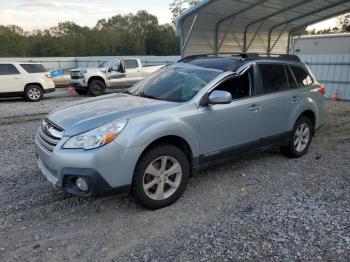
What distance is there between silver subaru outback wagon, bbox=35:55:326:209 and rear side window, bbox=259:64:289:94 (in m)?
0.02

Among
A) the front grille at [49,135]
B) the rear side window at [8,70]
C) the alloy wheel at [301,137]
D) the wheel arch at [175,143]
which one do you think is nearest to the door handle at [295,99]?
the alloy wheel at [301,137]

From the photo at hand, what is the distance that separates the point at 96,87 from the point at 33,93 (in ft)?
9.65

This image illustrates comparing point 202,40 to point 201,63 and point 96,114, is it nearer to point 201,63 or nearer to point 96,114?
point 201,63

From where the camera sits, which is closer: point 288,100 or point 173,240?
point 173,240

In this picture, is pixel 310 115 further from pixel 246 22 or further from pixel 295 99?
pixel 246 22

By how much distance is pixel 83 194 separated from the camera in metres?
3.32

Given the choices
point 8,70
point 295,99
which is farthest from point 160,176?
point 8,70

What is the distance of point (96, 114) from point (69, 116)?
343 millimetres

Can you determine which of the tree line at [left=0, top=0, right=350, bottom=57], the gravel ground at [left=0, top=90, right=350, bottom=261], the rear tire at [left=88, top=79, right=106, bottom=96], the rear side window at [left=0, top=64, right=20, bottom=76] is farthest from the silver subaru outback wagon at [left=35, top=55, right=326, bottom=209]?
the tree line at [left=0, top=0, right=350, bottom=57]

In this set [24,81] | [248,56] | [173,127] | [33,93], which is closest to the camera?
[173,127]

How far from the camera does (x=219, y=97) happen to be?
3967 mm

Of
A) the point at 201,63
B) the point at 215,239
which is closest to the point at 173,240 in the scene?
the point at 215,239

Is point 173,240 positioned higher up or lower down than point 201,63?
lower down

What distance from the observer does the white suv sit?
1356 cm
